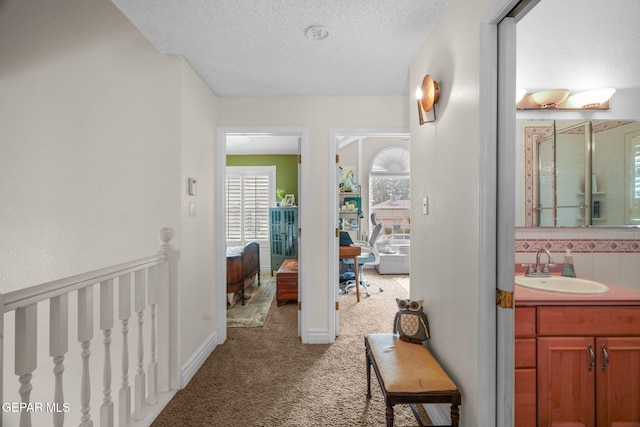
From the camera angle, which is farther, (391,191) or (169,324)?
(391,191)

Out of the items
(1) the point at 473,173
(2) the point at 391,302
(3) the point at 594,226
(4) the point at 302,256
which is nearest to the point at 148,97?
(4) the point at 302,256

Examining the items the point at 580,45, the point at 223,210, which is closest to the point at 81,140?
the point at 223,210

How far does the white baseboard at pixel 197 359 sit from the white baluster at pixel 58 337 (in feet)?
3.11

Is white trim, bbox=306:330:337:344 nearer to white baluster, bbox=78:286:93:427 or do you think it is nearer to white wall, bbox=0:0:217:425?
white wall, bbox=0:0:217:425

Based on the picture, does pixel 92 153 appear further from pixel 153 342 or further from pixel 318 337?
pixel 318 337

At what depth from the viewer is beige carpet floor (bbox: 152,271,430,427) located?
183 cm

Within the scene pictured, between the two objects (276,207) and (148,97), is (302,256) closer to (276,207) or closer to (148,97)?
(148,97)

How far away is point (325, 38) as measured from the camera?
1947 millimetres

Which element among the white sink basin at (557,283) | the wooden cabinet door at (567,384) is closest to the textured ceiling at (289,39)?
the white sink basin at (557,283)

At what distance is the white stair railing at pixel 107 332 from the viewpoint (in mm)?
1104

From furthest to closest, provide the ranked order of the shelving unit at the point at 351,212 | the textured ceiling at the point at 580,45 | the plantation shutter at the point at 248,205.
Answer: the plantation shutter at the point at 248,205, the shelving unit at the point at 351,212, the textured ceiling at the point at 580,45

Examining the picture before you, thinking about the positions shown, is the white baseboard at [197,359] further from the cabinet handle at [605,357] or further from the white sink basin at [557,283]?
the cabinet handle at [605,357]

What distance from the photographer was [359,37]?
1941 mm

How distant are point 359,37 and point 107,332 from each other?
2.25m
